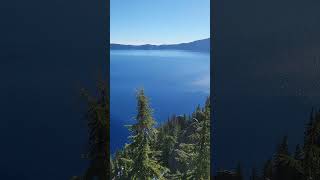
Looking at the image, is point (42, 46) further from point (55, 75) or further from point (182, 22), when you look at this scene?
point (182, 22)

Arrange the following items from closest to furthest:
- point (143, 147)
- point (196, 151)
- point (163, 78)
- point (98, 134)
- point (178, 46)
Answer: point (98, 134) → point (143, 147) → point (196, 151) → point (163, 78) → point (178, 46)

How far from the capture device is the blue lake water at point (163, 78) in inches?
433

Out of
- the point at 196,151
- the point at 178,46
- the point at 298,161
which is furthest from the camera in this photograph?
the point at 178,46

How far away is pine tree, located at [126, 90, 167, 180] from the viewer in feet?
33.0

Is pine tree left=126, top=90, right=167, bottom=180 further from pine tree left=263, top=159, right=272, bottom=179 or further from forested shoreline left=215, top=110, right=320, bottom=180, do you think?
pine tree left=263, top=159, right=272, bottom=179

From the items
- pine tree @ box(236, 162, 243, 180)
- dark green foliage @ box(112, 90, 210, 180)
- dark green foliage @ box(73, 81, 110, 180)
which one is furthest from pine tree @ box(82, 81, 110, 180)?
pine tree @ box(236, 162, 243, 180)

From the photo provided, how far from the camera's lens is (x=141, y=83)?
11.6 metres

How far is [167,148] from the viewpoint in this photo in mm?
10719

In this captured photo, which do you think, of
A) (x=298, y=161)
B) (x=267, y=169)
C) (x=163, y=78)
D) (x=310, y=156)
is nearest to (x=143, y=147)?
(x=163, y=78)

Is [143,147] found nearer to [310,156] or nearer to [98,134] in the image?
[98,134]

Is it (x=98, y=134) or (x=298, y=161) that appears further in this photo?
(x=298, y=161)

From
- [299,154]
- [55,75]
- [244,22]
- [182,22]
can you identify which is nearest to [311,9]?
[244,22]

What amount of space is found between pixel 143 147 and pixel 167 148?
2.78ft

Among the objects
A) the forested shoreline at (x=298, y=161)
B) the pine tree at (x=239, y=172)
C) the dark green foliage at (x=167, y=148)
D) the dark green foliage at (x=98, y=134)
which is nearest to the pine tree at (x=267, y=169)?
the forested shoreline at (x=298, y=161)
